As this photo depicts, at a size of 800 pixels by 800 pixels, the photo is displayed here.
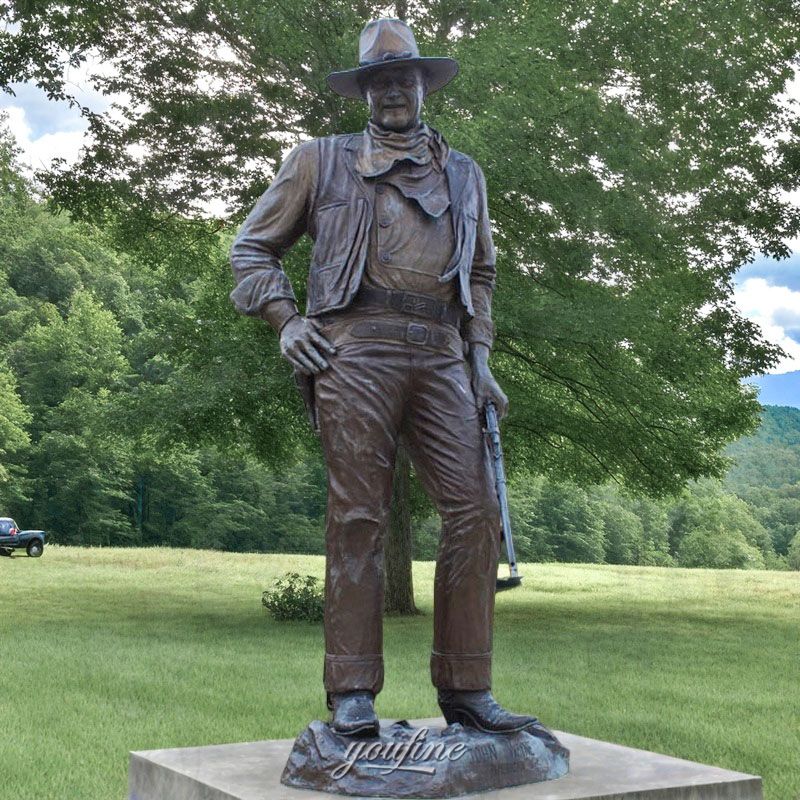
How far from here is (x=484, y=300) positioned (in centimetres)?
591

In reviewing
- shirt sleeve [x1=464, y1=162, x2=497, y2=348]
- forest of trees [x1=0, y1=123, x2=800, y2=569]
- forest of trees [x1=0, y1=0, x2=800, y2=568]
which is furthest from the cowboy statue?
forest of trees [x1=0, y1=123, x2=800, y2=569]

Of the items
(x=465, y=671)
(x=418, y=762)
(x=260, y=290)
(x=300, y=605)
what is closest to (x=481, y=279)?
(x=260, y=290)

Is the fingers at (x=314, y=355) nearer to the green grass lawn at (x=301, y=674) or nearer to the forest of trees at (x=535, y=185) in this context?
the green grass lawn at (x=301, y=674)

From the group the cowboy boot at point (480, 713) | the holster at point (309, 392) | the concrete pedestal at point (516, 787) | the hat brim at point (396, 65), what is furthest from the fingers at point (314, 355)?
the concrete pedestal at point (516, 787)

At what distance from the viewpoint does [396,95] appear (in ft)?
18.3

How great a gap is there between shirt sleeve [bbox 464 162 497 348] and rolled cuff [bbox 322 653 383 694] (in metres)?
1.50

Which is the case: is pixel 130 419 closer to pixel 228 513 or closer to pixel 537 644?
pixel 537 644

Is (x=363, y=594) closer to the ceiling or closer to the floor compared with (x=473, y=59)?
closer to the floor

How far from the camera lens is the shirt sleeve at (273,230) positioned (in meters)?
5.59

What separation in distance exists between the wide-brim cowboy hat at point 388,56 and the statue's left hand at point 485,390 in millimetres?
1287

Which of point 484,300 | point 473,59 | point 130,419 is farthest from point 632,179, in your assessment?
point 484,300

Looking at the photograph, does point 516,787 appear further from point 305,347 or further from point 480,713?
point 305,347

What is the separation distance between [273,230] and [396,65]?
894 millimetres

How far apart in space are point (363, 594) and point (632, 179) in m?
12.3
